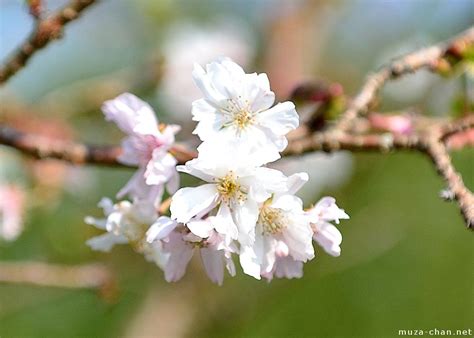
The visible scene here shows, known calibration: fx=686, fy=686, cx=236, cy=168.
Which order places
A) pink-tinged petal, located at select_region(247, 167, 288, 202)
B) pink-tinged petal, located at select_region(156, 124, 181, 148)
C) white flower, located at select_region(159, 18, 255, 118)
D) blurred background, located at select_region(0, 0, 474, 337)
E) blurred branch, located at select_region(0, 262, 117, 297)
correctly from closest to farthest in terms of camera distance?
pink-tinged petal, located at select_region(247, 167, 288, 202) → pink-tinged petal, located at select_region(156, 124, 181, 148) → blurred branch, located at select_region(0, 262, 117, 297) → blurred background, located at select_region(0, 0, 474, 337) → white flower, located at select_region(159, 18, 255, 118)

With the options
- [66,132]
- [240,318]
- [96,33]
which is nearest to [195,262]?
[240,318]

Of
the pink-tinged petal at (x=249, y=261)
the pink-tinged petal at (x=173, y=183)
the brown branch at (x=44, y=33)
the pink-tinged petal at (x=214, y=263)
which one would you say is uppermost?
the brown branch at (x=44, y=33)

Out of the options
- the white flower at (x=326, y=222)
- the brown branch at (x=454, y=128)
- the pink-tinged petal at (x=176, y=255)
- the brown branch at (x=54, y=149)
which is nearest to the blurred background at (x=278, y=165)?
the brown branch at (x=454, y=128)

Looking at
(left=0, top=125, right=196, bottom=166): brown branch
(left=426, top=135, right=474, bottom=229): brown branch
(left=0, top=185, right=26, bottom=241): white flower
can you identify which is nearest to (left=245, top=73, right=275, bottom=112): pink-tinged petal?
(left=426, top=135, right=474, bottom=229): brown branch

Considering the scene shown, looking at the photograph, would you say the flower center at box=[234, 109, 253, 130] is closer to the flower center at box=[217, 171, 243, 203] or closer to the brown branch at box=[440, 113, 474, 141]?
the flower center at box=[217, 171, 243, 203]

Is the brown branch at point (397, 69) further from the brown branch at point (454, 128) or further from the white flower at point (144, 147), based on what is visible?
the white flower at point (144, 147)

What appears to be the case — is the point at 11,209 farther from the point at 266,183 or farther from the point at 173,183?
the point at 266,183
